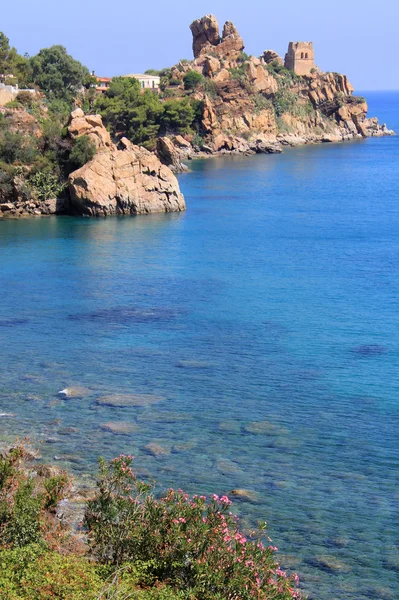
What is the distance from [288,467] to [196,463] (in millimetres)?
1975

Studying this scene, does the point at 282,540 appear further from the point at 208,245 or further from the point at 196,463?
the point at 208,245

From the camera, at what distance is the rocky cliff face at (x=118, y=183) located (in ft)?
163

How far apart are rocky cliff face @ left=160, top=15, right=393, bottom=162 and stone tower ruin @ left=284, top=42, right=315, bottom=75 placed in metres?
1.76

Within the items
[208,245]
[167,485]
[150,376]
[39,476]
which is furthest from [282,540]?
[208,245]

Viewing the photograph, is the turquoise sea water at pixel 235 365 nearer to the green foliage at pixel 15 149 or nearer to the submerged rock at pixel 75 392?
the submerged rock at pixel 75 392

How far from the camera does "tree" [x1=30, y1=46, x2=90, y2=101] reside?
75.9 m

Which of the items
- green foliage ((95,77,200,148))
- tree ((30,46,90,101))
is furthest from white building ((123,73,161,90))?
tree ((30,46,90,101))

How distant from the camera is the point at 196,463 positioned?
17516mm

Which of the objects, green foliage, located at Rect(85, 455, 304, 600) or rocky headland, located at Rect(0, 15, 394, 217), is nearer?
green foliage, located at Rect(85, 455, 304, 600)

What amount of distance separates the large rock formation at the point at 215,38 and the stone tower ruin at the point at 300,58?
539 inches

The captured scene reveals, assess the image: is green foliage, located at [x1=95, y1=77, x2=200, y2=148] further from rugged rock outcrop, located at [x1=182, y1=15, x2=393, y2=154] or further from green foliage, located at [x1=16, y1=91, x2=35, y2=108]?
green foliage, located at [x1=16, y1=91, x2=35, y2=108]

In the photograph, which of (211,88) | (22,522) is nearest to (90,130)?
(22,522)

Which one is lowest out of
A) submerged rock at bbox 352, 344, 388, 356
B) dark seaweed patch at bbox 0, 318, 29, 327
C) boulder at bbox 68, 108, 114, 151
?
submerged rock at bbox 352, 344, 388, 356

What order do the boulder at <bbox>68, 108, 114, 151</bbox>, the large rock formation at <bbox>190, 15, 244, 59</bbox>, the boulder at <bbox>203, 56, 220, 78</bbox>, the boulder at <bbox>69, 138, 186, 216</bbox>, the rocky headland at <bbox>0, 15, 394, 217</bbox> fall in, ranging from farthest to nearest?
the large rock formation at <bbox>190, 15, 244, 59</bbox> < the boulder at <bbox>203, 56, 220, 78</bbox> < the boulder at <bbox>68, 108, 114, 151</bbox> < the rocky headland at <bbox>0, 15, 394, 217</bbox> < the boulder at <bbox>69, 138, 186, 216</bbox>
